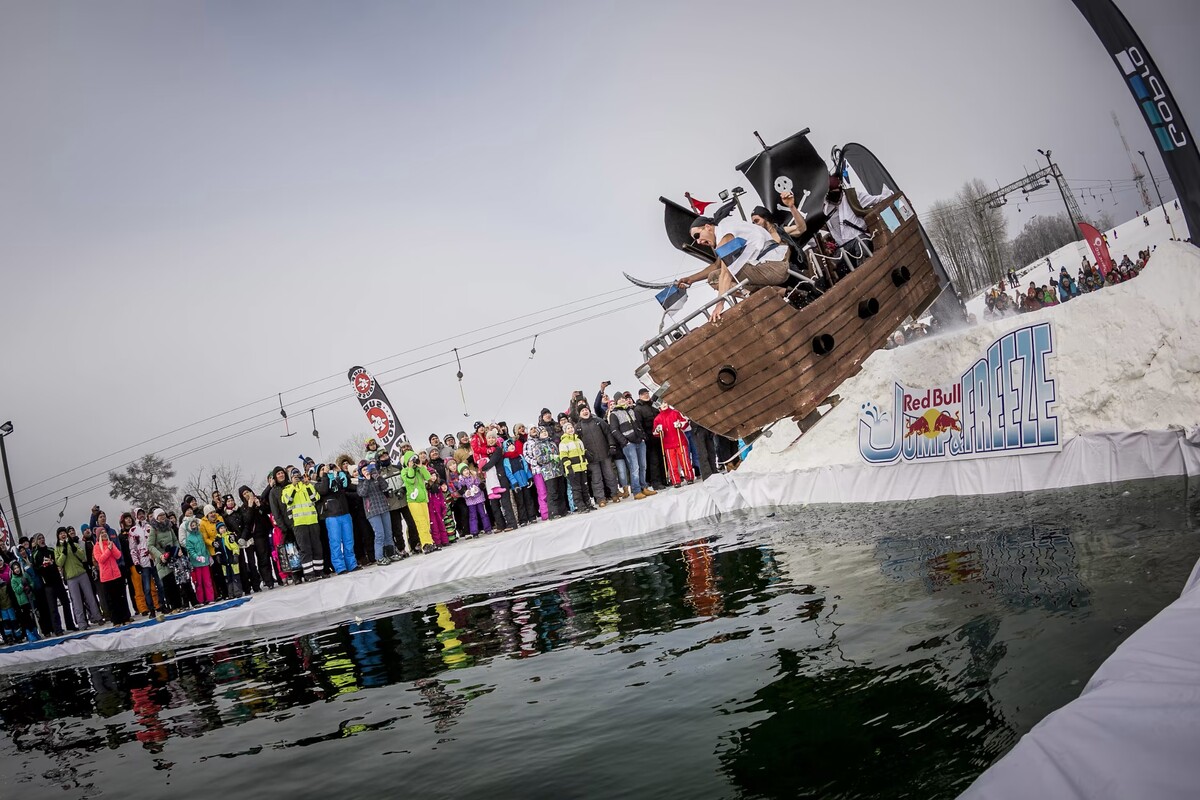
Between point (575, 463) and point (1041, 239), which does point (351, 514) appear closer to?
point (575, 463)

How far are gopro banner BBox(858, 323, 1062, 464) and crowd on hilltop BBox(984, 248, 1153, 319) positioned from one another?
6.51 meters

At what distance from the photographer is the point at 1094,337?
273 inches

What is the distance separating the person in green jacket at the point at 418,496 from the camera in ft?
43.8

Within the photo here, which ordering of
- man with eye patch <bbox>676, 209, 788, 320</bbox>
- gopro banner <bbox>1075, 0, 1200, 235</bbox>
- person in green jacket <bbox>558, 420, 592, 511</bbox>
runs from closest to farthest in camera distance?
gopro banner <bbox>1075, 0, 1200, 235</bbox> < man with eye patch <bbox>676, 209, 788, 320</bbox> < person in green jacket <bbox>558, 420, 592, 511</bbox>

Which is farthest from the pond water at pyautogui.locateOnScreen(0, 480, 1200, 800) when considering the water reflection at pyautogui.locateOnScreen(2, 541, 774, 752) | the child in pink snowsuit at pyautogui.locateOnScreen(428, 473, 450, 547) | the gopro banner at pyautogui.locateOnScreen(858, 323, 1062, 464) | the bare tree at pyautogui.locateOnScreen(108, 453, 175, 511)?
the bare tree at pyautogui.locateOnScreen(108, 453, 175, 511)

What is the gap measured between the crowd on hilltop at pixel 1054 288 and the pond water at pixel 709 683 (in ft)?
28.7

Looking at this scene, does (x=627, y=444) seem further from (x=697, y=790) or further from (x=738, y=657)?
(x=697, y=790)

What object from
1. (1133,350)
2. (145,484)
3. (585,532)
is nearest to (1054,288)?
(1133,350)

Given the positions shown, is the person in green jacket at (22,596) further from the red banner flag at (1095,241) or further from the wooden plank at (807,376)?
the red banner flag at (1095,241)

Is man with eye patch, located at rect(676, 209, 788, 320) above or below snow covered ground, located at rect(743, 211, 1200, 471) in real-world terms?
above

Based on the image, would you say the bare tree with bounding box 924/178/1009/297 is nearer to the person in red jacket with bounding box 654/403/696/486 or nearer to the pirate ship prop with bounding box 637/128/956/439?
the pirate ship prop with bounding box 637/128/956/439

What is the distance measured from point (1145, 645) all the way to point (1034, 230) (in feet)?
49.0

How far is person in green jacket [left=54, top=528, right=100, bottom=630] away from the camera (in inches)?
533

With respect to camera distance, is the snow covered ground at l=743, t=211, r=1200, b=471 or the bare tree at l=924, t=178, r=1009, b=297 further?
the bare tree at l=924, t=178, r=1009, b=297
